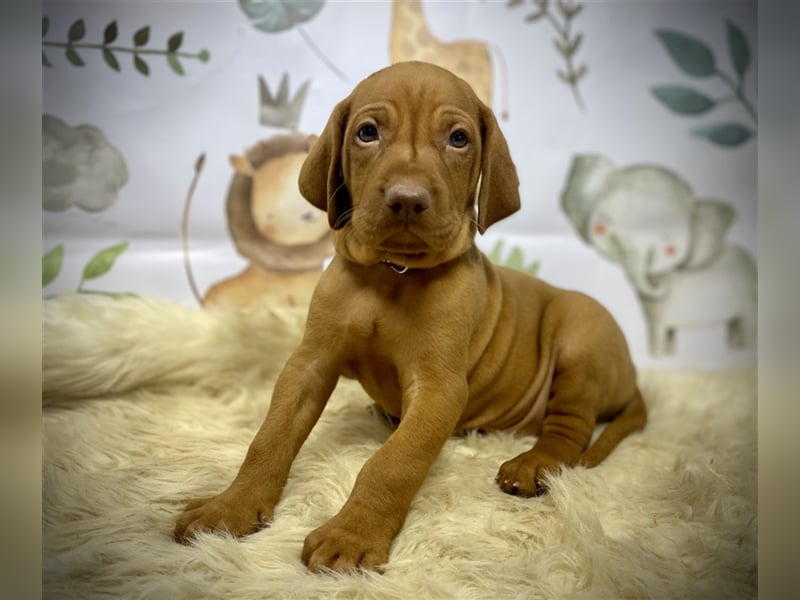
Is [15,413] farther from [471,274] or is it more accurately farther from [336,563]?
[471,274]

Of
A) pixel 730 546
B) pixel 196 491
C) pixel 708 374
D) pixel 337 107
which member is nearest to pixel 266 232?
pixel 337 107

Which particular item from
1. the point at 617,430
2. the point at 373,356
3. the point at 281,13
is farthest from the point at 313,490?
the point at 281,13

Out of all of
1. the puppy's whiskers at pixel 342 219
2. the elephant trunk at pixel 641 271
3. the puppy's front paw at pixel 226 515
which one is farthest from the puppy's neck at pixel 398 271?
the elephant trunk at pixel 641 271

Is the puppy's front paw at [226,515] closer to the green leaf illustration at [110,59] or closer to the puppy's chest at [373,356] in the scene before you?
the puppy's chest at [373,356]

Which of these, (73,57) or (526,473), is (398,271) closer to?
(526,473)

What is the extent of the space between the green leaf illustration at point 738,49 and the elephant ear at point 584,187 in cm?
110

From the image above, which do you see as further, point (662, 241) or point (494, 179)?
point (662, 241)

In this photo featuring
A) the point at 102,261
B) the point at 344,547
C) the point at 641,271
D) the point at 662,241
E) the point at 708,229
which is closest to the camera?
the point at 344,547

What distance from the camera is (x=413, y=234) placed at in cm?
166

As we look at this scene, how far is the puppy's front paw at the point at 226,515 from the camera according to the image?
1536 mm

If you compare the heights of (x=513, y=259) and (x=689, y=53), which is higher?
(x=689, y=53)

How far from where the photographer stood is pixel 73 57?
1.48m

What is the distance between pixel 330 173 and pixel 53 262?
0.70 metres

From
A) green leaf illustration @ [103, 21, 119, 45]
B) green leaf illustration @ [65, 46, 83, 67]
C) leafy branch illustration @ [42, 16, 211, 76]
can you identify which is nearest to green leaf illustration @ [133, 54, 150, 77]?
leafy branch illustration @ [42, 16, 211, 76]
